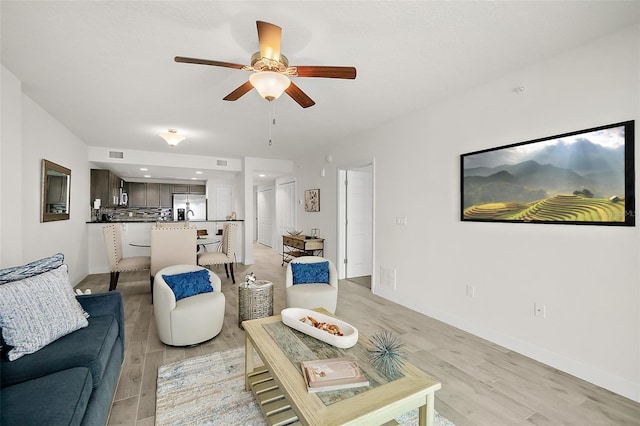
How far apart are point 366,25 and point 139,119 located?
11.2 ft

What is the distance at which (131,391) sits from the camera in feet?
6.66

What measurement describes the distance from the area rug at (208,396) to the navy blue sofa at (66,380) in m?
0.35

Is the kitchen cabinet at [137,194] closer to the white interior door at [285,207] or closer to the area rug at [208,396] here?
the white interior door at [285,207]

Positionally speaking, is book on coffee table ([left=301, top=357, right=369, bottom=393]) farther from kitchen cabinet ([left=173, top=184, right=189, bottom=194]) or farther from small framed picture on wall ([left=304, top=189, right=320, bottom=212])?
kitchen cabinet ([left=173, top=184, right=189, bottom=194])

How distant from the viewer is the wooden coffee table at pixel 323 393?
1173mm

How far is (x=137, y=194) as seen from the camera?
28.6 ft

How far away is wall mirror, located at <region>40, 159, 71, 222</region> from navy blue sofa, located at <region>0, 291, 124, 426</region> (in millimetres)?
2381

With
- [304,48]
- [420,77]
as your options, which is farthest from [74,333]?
[420,77]

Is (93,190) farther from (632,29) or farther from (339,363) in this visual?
(632,29)

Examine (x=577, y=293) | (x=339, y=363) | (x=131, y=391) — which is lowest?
(x=131, y=391)

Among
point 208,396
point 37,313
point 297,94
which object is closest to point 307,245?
point 297,94

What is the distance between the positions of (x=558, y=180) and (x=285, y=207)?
6.32m

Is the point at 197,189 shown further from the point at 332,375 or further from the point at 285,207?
the point at 332,375

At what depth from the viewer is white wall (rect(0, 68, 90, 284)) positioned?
100 inches
